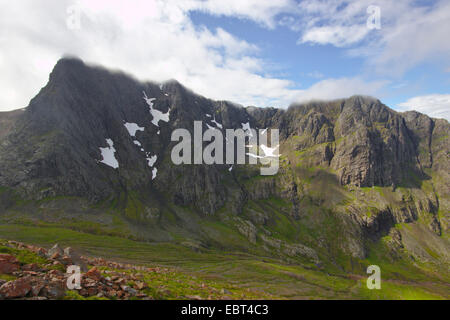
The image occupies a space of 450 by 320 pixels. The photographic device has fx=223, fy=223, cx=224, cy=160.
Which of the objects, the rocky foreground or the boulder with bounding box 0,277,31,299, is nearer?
the boulder with bounding box 0,277,31,299

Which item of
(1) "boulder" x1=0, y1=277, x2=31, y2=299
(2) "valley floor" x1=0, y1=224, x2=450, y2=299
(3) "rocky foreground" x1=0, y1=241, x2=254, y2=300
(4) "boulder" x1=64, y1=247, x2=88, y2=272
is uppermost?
(1) "boulder" x1=0, y1=277, x2=31, y2=299

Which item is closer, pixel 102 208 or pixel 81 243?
pixel 81 243

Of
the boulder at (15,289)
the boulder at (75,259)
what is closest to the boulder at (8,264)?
the boulder at (15,289)

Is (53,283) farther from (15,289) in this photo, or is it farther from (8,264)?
(8,264)

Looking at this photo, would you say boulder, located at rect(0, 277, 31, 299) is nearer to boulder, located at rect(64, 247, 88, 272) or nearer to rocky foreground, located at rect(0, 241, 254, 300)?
rocky foreground, located at rect(0, 241, 254, 300)

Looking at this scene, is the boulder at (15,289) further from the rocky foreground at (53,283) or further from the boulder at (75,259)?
the boulder at (75,259)

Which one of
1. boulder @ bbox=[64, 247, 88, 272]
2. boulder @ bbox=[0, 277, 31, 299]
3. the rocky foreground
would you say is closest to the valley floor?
boulder @ bbox=[64, 247, 88, 272]

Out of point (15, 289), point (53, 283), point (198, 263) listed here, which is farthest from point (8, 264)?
point (198, 263)

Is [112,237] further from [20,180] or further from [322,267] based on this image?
[322,267]

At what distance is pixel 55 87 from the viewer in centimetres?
19738

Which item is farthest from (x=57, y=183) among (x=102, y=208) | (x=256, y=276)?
(x=256, y=276)

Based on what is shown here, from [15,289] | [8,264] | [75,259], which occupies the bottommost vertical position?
[75,259]
